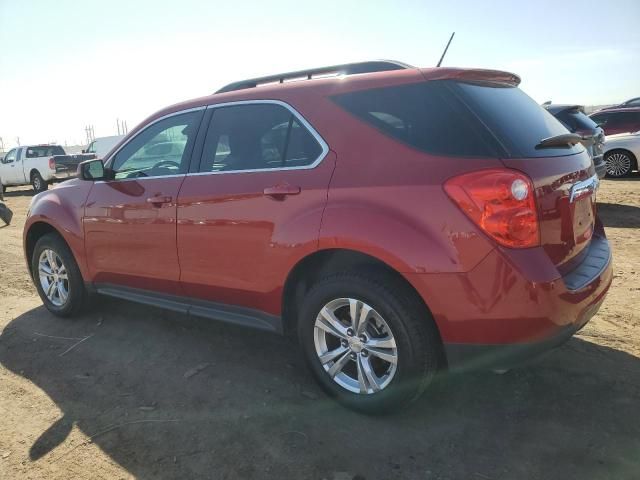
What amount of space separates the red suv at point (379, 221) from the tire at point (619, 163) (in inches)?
403

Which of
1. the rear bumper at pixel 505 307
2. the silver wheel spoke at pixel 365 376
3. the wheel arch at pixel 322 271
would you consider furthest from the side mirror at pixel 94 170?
the rear bumper at pixel 505 307

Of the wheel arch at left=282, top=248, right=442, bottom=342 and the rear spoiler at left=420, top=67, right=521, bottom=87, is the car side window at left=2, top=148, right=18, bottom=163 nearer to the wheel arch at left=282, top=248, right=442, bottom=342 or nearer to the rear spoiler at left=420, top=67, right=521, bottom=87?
the wheel arch at left=282, top=248, right=442, bottom=342

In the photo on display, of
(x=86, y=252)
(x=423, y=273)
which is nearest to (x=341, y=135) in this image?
(x=423, y=273)

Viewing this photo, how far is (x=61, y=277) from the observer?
4672mm

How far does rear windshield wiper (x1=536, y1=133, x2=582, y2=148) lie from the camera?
2631mm

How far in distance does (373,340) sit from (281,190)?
1003mm

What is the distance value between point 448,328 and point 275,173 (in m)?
1.35

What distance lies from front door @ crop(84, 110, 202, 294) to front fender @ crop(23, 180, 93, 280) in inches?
4.1

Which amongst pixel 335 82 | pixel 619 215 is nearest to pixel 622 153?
pixel 619 215

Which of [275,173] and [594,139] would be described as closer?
[275,173]

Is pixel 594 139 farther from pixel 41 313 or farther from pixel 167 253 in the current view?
pixel 41 313

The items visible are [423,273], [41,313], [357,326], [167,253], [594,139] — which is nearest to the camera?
[423,273]

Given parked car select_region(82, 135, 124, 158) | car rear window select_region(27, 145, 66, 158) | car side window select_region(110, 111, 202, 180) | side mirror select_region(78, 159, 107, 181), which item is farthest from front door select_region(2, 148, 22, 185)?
car side window select_region(110, 111, 202, 180)

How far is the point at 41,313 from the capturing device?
16.3ft
